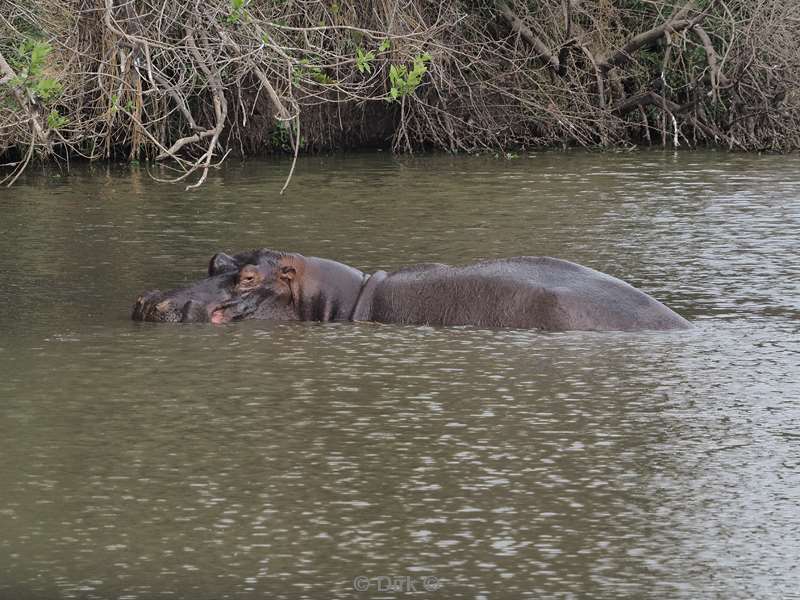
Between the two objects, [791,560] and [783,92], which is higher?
[783,92]

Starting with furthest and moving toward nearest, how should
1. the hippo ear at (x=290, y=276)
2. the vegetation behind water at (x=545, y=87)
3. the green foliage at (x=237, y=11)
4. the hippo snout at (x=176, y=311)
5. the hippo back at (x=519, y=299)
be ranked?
the vegetation behind water at (x=545, y=87), the green foliage at (x=237, y=11), the hippo ear at (x=290, y=276), the hippo snout at (x=176, y=311), the hippo back at (x=519, y=299)

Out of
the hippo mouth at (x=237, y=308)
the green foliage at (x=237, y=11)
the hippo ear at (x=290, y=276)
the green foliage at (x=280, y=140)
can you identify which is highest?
the green foliage at (x=237, y=11)

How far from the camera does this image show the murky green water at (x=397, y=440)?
431 cm

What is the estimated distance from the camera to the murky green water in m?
4.31

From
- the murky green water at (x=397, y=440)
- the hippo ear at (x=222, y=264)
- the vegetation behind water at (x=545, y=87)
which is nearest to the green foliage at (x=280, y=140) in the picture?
the vegetation behind water at (x=545, y=87)

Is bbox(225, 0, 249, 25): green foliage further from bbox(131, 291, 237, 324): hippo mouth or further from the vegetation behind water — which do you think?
the vegetation behind water

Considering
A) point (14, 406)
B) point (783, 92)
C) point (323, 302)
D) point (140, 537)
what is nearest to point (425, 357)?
point (323, 302)

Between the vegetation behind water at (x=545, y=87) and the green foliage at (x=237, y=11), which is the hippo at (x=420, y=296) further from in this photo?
the vegetation behind water at (x=545, y=87)

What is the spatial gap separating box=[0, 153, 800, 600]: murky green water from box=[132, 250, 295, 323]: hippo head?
0.11 m

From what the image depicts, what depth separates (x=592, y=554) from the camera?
173 inches

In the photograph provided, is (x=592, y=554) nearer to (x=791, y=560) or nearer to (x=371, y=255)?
(x=791, y=560)

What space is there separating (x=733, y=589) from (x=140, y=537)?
1.57 m

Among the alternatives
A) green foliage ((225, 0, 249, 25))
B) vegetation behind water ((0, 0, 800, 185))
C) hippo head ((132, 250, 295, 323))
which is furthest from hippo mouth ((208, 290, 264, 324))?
vegetation behind water ((0, 0, 800, 185))

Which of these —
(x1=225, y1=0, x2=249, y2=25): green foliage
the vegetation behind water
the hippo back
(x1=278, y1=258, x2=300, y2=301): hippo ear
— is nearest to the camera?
the hippo back
